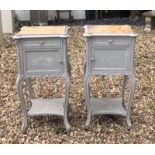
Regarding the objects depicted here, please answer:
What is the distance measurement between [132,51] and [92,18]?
564 cm

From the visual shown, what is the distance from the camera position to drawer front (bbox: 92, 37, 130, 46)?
3.04 m

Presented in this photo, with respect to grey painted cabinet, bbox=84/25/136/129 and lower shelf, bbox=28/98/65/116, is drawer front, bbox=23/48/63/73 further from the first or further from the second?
lower shelf, bbox=28/98/65/116

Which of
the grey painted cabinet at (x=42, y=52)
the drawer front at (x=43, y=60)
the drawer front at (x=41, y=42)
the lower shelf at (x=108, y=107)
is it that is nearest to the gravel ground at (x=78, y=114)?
the lower shelf at (x=108, y=107)

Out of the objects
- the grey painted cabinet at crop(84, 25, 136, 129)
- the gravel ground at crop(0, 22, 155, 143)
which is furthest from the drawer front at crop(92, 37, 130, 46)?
the gravel ground at crop(0, 22, 155, 143)

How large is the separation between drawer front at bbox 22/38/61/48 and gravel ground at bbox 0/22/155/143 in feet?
2.61

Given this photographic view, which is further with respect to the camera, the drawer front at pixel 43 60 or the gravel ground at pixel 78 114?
the gravel ground at pixel 78 114

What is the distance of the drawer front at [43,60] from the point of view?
3086 mm

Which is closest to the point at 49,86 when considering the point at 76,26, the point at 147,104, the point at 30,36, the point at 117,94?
the point at 117,94

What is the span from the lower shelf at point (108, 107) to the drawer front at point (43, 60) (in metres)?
0.57

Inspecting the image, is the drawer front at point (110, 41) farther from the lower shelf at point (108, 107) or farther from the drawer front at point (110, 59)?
the lower shelf at point (108, 107)

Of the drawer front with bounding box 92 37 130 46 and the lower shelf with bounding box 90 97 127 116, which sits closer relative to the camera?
the drawer front with bounding box 92 37 130 46
